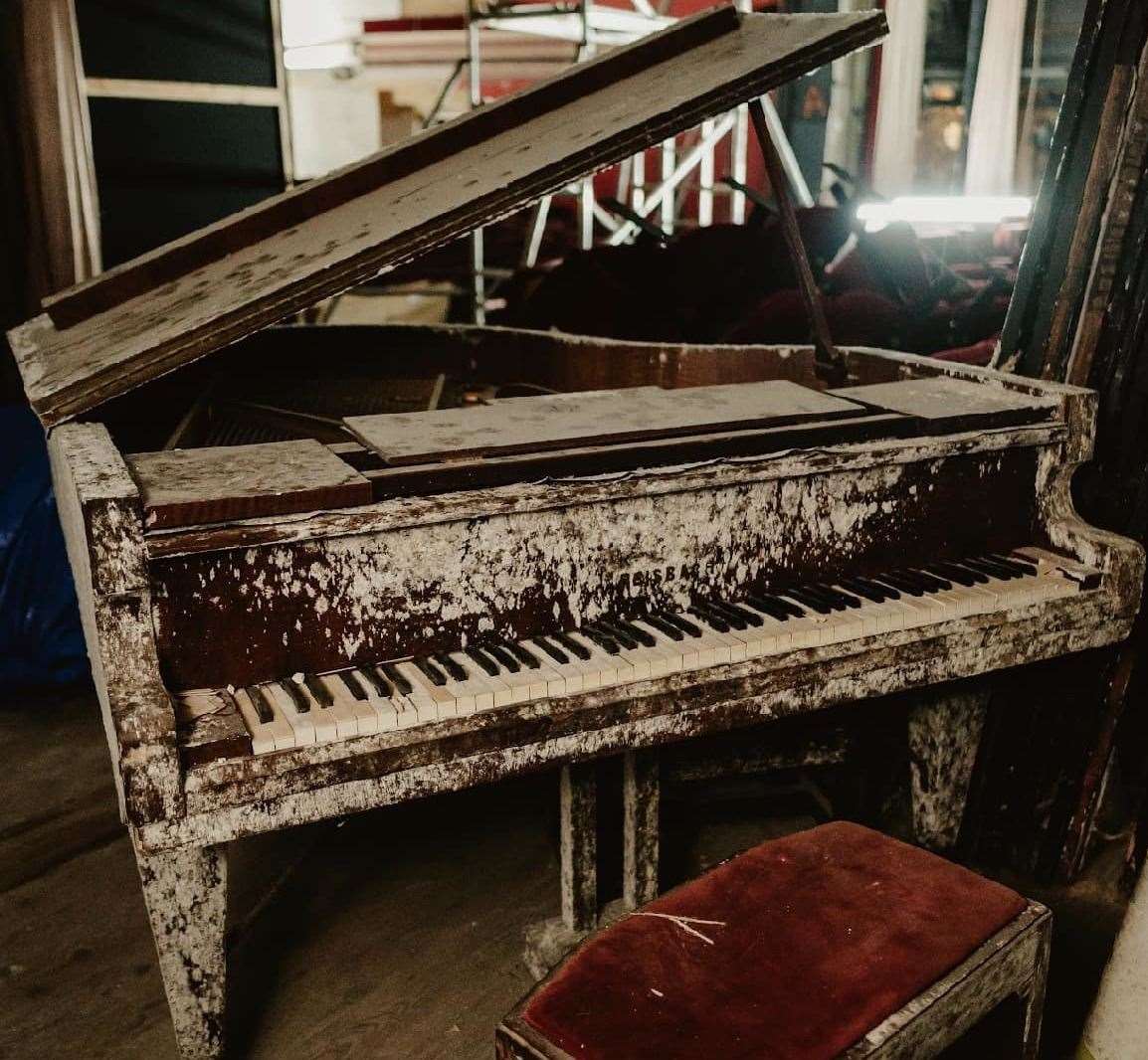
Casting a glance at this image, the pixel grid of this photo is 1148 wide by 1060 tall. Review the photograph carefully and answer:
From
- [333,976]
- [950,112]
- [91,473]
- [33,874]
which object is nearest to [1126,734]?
[333,976]

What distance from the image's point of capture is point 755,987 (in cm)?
143

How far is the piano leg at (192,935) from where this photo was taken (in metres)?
1.87

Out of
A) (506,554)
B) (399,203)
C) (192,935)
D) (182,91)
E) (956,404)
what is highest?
(182,91)

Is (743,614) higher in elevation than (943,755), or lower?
higher

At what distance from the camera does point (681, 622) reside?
2.11 metres

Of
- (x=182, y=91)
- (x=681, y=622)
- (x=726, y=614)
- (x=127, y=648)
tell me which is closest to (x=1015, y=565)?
(x=726, y=614)

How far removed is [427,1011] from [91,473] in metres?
1.43

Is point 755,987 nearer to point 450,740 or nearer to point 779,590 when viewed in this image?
point 450,740

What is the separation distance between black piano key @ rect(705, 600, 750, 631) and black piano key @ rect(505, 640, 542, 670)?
41cm

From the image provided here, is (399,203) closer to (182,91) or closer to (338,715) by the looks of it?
(338,715)

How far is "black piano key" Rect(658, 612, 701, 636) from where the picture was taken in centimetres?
206

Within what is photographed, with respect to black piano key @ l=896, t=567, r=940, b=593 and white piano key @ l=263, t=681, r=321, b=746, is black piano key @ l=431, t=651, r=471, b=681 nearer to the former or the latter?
white piano key @ l=263, t=681, r=321, b=746

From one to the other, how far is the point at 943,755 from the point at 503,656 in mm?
1411

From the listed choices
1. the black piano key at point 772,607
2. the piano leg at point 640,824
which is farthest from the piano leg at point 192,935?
the black piano key at point 772,607
